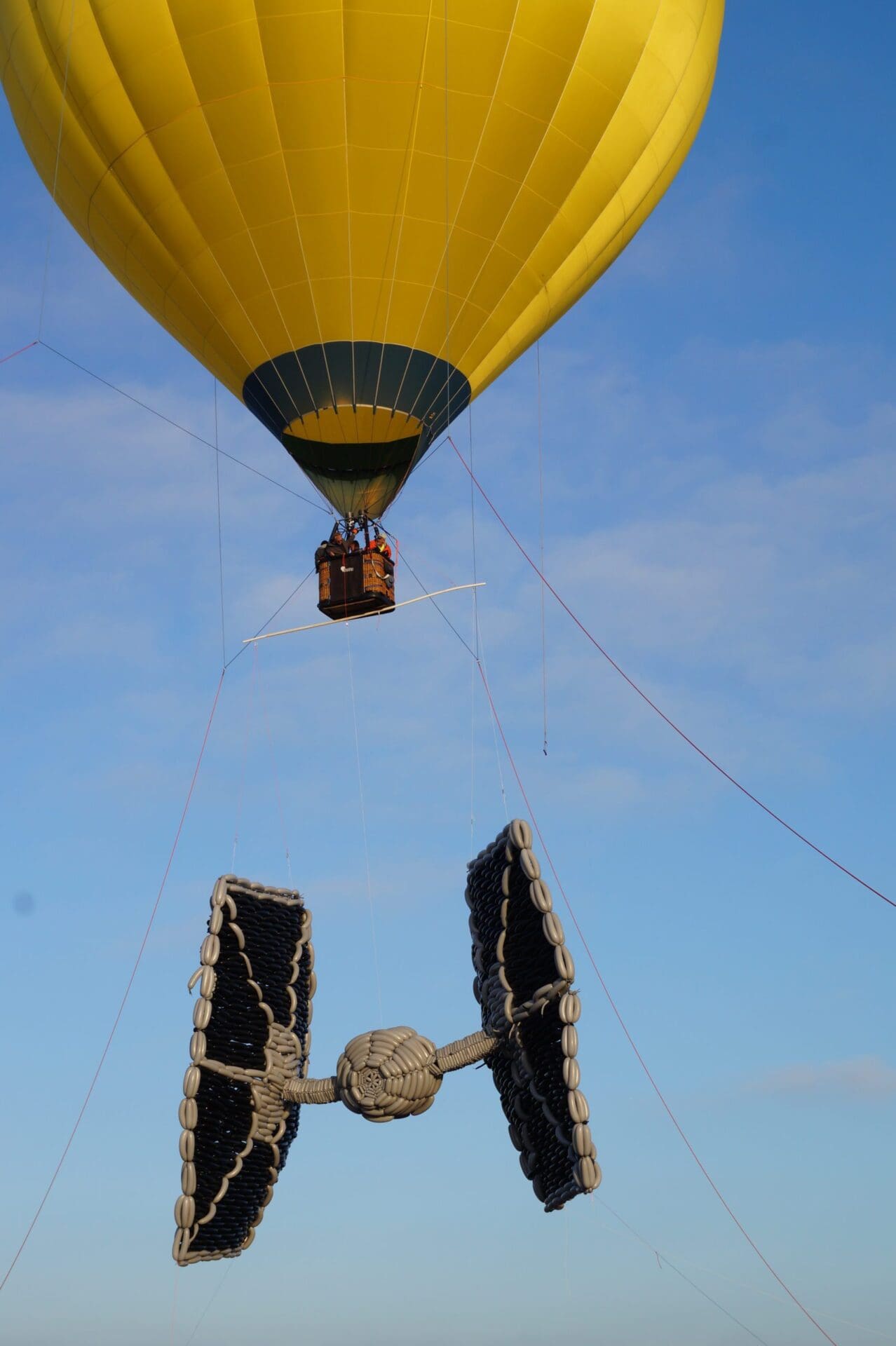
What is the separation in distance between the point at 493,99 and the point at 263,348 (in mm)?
4569

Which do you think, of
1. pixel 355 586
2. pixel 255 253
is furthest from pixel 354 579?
pixel 255 253

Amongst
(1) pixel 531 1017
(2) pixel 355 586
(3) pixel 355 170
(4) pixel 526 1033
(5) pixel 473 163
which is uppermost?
(5) pixel 473 163

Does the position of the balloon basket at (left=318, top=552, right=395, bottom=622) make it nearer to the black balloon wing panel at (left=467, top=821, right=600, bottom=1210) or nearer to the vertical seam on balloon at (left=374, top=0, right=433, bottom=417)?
the vertical seam on balloon at (left=374, top=0, right=433, bottom=417)

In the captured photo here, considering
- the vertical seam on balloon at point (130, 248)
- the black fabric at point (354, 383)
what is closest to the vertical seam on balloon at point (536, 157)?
the black fabric at point (354, 383)

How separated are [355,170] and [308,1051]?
11233mm

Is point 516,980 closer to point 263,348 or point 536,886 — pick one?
point 536,886

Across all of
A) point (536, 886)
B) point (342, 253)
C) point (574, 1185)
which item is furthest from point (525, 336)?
point (574, 1185)

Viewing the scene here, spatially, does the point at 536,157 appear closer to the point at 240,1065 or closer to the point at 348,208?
the point at 348,208

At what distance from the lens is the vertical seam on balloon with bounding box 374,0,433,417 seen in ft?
85.6

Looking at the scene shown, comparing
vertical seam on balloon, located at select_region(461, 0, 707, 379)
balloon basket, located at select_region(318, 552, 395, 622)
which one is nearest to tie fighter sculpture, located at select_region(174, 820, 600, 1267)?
balloon basket, located at select_region(318, 552, 395, 622)

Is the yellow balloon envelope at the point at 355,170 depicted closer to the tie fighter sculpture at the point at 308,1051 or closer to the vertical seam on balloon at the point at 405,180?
the vertical seam on balloon at the point at 405,180

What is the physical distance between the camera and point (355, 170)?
88.0ft

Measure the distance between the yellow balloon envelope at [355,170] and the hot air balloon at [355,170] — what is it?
0.03 m

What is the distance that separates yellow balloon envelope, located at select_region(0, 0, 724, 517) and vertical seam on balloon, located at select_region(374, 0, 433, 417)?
32 mm
